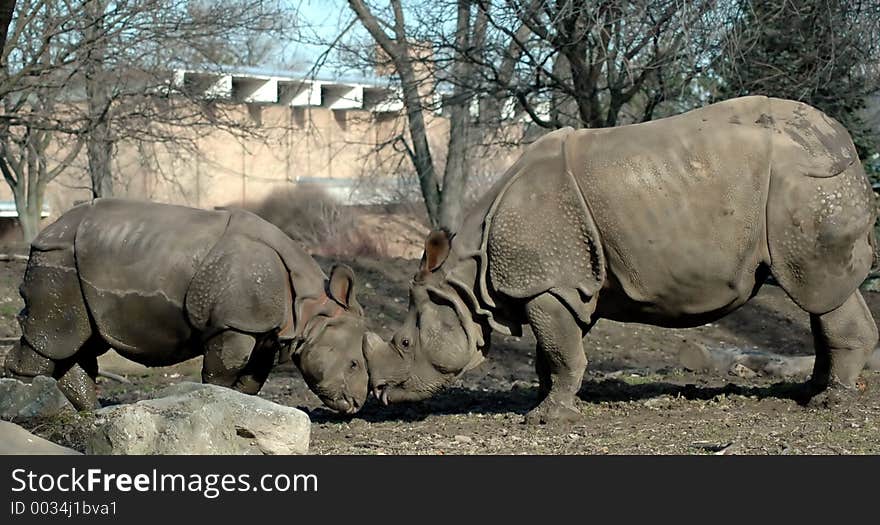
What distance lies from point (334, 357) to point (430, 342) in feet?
3.22

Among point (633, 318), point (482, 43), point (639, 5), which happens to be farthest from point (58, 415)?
point (482, 43)

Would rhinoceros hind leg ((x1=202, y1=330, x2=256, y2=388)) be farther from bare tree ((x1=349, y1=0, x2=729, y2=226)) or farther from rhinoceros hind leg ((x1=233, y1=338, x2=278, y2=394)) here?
bare tree ((x1=349, y1=0, x2=729, y2=226))

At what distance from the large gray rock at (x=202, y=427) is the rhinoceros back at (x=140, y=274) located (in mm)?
2287

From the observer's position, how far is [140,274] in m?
8.85

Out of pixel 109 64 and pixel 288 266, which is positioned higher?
pixel 109 64

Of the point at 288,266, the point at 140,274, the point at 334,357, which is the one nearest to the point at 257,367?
the point at 334,357

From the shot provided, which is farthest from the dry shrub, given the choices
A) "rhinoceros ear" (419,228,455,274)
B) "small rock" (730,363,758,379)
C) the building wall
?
"rhinoceros ear" (419,228,455,274)

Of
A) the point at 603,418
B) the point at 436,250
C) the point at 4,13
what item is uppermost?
the point at 4,13

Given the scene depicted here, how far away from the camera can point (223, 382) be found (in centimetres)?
888

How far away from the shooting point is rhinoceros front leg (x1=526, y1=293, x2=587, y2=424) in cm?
793

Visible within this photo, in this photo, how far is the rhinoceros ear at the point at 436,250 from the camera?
8.25m

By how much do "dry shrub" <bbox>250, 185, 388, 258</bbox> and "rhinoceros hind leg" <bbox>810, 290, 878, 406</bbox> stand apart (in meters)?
18.6

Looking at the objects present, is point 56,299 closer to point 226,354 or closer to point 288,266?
point 226,354

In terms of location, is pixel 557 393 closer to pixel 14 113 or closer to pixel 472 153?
pixel 14 113
